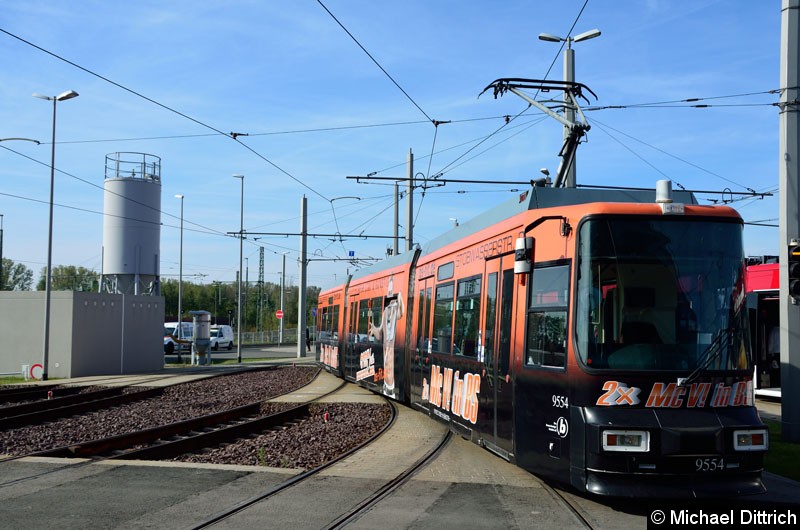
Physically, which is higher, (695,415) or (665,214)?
(665,214)

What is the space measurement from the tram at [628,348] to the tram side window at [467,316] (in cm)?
123

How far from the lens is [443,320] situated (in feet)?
42.1

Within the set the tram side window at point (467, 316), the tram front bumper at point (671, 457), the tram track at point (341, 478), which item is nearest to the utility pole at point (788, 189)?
the tram side window at point (467, 316)

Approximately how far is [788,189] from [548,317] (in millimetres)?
6745

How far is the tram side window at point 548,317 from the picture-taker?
26.3 feet

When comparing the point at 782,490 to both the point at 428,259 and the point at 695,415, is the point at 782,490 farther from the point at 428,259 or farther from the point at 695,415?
the point at 428,259

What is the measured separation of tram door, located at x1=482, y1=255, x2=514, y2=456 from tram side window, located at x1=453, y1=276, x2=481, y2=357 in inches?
17.9

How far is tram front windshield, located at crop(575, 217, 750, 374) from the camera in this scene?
7.58 metres

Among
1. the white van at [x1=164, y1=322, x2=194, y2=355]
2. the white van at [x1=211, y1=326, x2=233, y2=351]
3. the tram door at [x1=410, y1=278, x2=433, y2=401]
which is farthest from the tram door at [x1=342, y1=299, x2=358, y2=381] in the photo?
the white van at [x1=211, y1=326, x2=233, y2=351]

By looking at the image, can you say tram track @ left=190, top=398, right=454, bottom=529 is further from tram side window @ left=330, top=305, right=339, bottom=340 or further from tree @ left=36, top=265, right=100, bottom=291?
tree @ left=36, top=265, right=100, bottom=291

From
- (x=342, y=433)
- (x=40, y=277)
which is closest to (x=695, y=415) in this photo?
(x=342, y=433)

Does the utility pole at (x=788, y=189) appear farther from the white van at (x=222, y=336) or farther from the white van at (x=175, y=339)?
the white van at (x=222, y=336)

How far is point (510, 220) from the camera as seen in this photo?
976 centimetres

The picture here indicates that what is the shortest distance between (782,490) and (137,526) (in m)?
6.64
